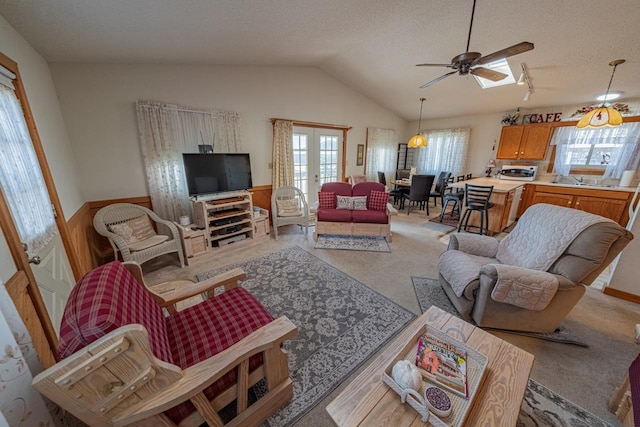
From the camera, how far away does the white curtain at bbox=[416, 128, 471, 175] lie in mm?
5668

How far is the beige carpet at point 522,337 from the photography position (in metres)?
1.38

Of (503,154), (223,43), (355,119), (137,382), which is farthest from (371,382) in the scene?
(503,154)

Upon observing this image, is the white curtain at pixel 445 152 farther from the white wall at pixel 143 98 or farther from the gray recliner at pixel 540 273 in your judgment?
the gray recliner at pixel 540 273

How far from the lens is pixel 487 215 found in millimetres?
3758

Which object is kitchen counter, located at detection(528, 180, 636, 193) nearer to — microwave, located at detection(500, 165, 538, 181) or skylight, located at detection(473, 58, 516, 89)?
microwave, located at detection(500, 165, 538, 181)

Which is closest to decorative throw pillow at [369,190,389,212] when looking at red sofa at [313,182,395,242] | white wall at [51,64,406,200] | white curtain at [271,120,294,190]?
red sofa at [313,182,395,242]

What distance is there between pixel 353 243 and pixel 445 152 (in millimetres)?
4368

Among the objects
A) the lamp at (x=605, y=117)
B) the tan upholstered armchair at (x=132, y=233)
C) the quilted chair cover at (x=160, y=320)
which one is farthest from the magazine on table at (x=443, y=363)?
the lamp at (x=605, y=117)

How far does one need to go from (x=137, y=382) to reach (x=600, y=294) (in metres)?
3.84

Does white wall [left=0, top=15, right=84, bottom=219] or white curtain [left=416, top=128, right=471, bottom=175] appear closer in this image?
white wall [left=0, top=15, right=84, bottom=219]

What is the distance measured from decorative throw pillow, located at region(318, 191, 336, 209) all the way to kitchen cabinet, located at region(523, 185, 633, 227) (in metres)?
4.28

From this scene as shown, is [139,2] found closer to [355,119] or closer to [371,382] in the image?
[371,382]

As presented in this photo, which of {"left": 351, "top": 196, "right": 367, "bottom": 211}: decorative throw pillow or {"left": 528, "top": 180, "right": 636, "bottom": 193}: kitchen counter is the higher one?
{"left": 528, "top": 180, "right": 636, "bottom": 193}: kitchen counter

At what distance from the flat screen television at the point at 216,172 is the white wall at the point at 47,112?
1.08m
